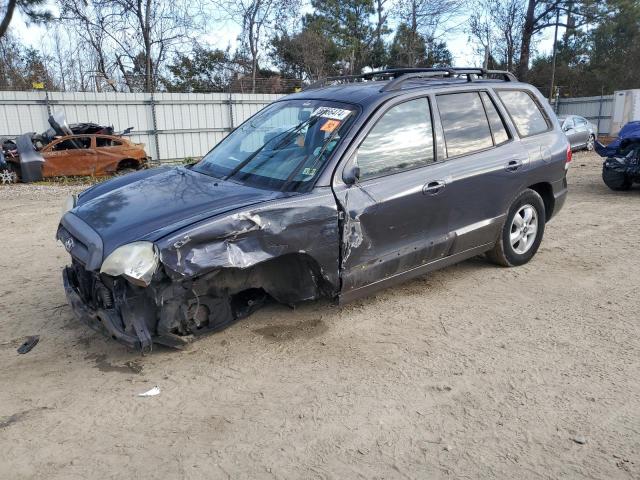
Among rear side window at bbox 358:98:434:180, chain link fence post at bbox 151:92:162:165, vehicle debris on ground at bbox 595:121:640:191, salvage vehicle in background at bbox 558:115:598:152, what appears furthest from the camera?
chain link fence post at bbox 151:92:162:165

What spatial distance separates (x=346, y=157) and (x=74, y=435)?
2.46 m

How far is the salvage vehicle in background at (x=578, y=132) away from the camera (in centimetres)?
1631

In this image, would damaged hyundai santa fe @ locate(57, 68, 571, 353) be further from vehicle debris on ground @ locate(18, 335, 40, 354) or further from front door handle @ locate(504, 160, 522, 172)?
vehicle debris on ground @ locate(18, 335, 40, 354)

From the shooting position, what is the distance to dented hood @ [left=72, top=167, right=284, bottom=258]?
128 inches

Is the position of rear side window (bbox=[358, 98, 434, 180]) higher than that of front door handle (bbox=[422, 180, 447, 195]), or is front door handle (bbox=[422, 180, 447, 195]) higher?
rear side window (bbox=[358, 98, 434, 180])

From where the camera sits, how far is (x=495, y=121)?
15.9 feet

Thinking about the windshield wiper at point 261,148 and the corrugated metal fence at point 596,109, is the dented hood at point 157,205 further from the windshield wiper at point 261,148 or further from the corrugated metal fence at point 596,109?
the corrugated metal fence at point 596,109

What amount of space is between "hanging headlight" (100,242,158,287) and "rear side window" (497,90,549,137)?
362cm

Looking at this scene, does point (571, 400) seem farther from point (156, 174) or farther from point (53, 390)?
point (156, 174)

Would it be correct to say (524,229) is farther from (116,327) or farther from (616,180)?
(616,180)

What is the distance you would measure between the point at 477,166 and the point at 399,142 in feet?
2.87

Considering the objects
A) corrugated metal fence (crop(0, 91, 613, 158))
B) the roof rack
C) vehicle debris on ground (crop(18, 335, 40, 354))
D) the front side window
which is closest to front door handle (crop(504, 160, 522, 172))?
the roof rack

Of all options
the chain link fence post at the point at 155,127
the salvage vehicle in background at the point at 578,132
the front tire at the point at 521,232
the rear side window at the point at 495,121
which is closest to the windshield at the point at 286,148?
the rear side window at the point at 495,121

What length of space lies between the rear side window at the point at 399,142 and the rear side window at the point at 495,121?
2.70 feet
